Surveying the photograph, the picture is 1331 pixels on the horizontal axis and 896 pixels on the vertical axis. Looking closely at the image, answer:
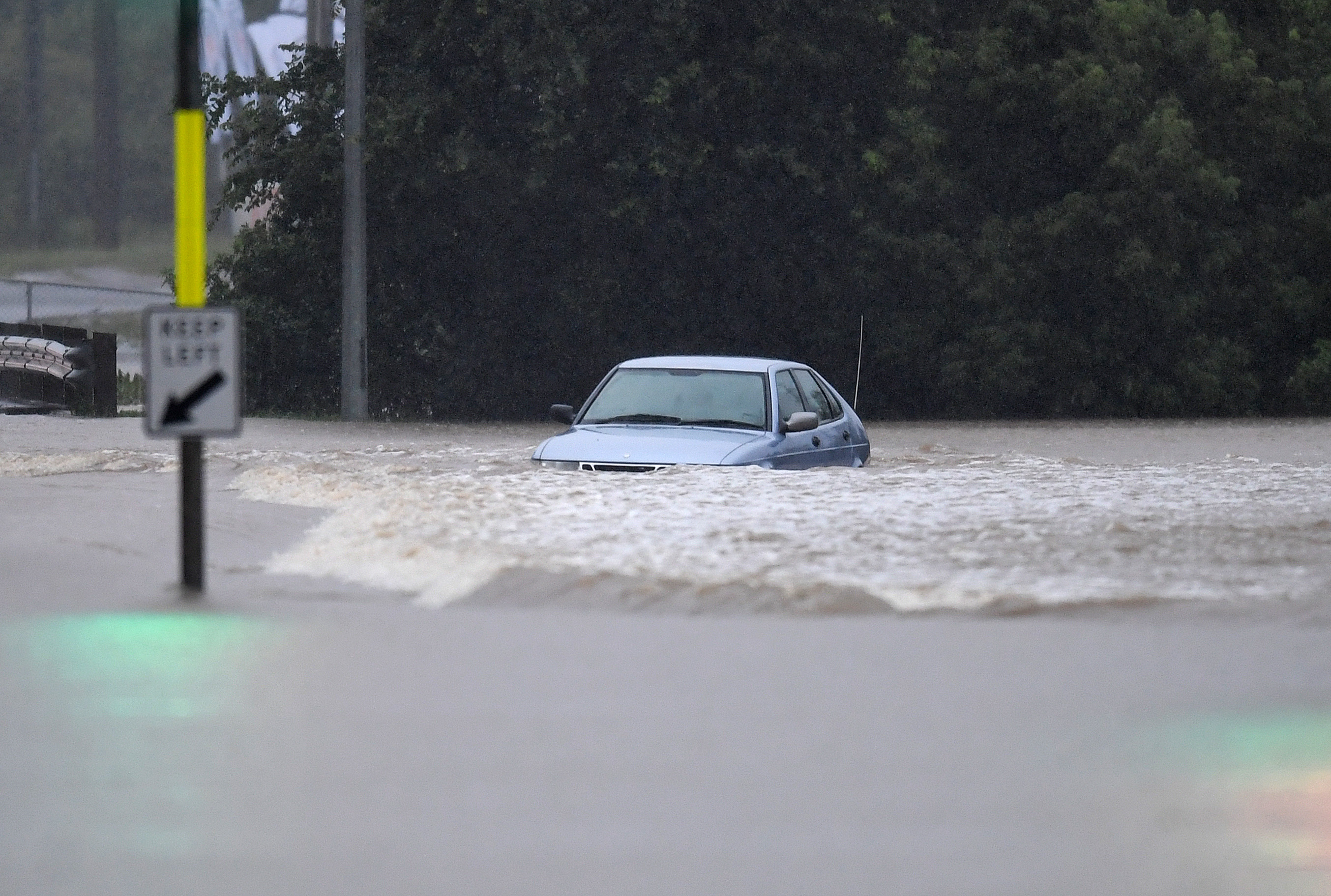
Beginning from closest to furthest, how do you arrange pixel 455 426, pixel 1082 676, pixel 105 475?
1. pixel 1082 676
2. pixel 105 475
3. pixel 455 426

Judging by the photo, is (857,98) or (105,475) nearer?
(105,475)

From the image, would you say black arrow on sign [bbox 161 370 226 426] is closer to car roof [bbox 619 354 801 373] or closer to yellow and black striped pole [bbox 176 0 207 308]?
yellow and black striped pole [bbox 176 0 207 308]

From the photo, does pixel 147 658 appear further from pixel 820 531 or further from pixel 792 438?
pixel 792 438

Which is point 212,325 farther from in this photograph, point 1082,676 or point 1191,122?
point 1191,122

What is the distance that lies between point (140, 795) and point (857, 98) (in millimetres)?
27945

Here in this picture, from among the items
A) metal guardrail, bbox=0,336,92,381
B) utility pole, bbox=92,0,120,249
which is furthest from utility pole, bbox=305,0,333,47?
utility pole, bbox=92,0,120,249

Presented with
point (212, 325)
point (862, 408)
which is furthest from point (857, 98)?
point (212, 325)

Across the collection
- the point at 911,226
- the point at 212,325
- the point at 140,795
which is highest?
the point at 911,226

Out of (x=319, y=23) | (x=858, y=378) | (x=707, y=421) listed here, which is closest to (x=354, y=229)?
(x=319, y=23)

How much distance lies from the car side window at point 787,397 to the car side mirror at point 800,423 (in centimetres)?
8

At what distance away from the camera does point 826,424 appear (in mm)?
17234

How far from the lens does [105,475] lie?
18.7 meters

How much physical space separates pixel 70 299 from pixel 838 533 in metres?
26.5

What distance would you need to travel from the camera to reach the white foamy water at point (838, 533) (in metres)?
11.1
